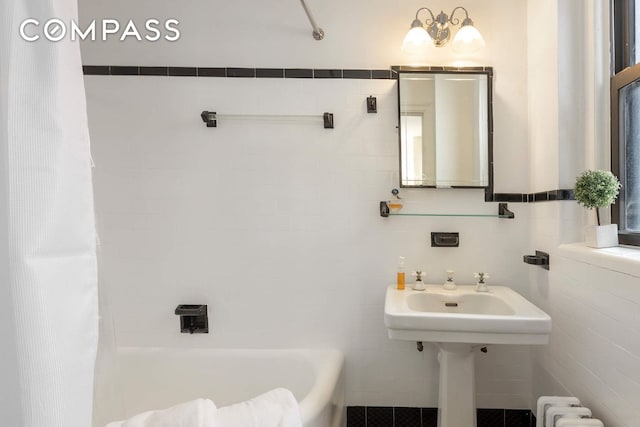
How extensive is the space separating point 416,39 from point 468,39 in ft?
0.83

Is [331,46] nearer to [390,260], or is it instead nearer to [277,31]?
[277,31]

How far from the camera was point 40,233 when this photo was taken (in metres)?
0.52

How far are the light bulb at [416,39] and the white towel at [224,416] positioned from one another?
5.38ft

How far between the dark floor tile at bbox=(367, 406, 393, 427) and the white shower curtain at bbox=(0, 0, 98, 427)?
1.47 meters

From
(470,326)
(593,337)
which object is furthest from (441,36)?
(593,337)

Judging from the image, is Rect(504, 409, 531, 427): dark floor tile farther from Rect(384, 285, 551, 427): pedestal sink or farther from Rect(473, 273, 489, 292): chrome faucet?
Rect(473, 273, 489, 292): chrome faucet

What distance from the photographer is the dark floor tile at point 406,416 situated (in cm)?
171

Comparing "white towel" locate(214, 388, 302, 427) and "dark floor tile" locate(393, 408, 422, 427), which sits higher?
"white towel" locate(214, 388, 302, 427)

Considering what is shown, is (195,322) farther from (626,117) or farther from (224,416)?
(626,117)

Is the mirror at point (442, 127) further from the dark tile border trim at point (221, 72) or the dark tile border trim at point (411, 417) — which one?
the dark tile border trim at point (411, 417)

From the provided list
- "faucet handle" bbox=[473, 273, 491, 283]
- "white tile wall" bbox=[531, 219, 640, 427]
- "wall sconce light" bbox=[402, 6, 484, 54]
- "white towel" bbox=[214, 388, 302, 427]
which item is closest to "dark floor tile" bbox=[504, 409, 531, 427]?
"white tile wall" bbox=[531, 219, 640, 427]

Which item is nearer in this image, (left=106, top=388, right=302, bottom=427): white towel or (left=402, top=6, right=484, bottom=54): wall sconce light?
(left=106, top=388, right=302, bottom=427): white towel

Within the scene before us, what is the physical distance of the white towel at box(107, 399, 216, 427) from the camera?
1.00m

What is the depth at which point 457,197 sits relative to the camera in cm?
169
